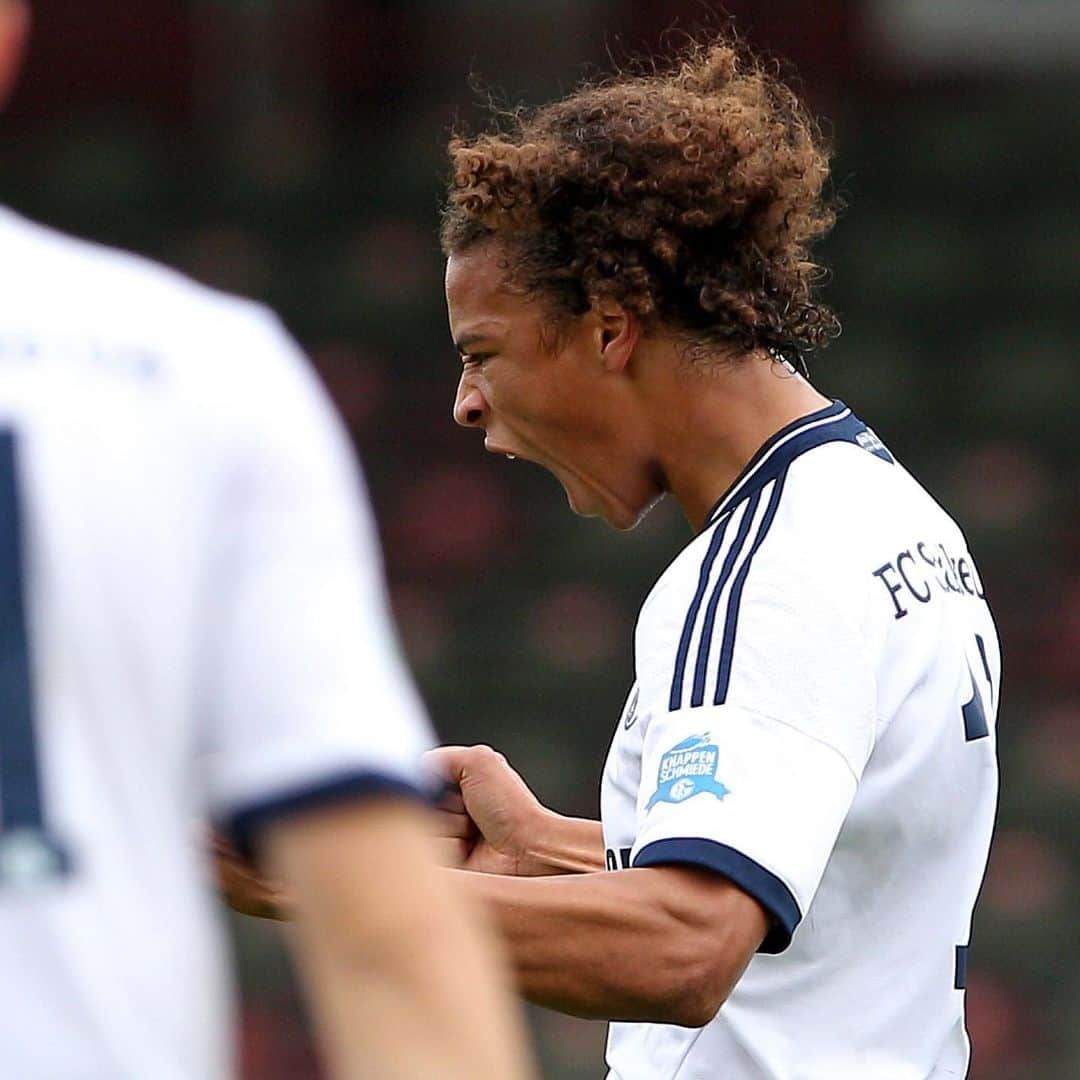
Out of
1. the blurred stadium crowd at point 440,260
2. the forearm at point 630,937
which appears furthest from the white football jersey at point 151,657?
the blurred stadium crowd at point 440,260

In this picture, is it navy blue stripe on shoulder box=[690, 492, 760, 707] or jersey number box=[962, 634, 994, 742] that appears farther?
jersey number box=[962, 634, 994, 742]

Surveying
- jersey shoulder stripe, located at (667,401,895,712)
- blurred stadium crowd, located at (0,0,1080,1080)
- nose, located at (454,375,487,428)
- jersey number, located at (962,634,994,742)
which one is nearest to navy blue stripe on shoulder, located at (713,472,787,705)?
jersey shoulder stripe, located at (667,401,895,712)

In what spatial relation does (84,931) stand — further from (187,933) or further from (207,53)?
(207,53)

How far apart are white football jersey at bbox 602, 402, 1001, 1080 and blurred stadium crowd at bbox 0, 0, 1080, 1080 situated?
616cm

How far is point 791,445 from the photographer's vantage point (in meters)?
2.40

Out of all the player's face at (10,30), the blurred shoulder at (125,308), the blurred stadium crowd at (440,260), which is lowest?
the blurred stadium crowd at (440,260)

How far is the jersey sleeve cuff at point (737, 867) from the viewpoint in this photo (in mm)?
2104

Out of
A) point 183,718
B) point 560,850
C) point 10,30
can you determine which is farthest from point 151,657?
point 560,850

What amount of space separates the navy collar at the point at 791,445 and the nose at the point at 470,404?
0.35 m

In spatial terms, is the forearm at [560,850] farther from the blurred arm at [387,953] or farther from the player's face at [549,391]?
the blurred arm at [387,953]

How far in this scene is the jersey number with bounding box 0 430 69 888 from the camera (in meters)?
1.18

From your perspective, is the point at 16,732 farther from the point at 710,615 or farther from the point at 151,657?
the point at 710,615

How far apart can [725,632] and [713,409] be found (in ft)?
1.25

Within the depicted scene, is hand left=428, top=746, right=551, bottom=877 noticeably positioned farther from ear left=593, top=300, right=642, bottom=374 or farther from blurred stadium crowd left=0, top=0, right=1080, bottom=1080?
blurred stadium crowd left=0, top=0, right=1080, bottom=1080
